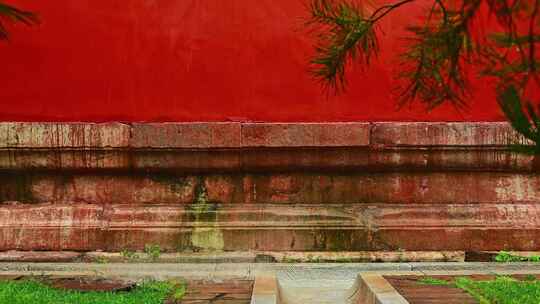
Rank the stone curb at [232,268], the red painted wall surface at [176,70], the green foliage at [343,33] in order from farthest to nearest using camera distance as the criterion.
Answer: the red painted wall surface at [176,70] < the stone curb at [232,268] < the green foliage at [343,33]

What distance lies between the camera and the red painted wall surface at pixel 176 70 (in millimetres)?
5645

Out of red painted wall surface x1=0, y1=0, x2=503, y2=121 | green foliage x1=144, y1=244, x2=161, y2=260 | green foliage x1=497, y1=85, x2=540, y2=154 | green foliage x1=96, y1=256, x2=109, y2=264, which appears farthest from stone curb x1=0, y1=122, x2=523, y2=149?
green foliage x1=497, y1=85, x2=540, y2=154

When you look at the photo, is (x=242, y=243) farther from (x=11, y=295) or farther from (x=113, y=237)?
(x=11, y=295)

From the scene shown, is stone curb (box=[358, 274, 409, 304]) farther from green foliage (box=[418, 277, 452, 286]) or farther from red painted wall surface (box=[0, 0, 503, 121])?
red painted wall surface (box=[0, 0, 503, 121])

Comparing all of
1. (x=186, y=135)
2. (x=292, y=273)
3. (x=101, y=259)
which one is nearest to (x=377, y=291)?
(x=292, y=273)

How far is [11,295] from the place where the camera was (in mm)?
3551

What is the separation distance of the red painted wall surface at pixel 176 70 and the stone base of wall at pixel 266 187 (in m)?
0.15

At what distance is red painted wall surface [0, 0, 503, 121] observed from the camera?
5.64m

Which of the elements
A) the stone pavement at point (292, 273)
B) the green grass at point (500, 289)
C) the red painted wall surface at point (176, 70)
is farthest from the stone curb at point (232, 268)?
the red painted wall surface at point (176, 70)

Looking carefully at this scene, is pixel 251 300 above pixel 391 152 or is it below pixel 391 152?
below

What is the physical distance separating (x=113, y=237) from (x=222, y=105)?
57.0 inches

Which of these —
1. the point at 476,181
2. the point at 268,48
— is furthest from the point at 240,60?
the point at 476,181

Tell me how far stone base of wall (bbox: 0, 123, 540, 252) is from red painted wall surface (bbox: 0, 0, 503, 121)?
0.50 ft

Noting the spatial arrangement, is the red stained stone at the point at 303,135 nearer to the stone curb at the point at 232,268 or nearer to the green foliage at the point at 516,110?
the stone curb at the point at 232,268
